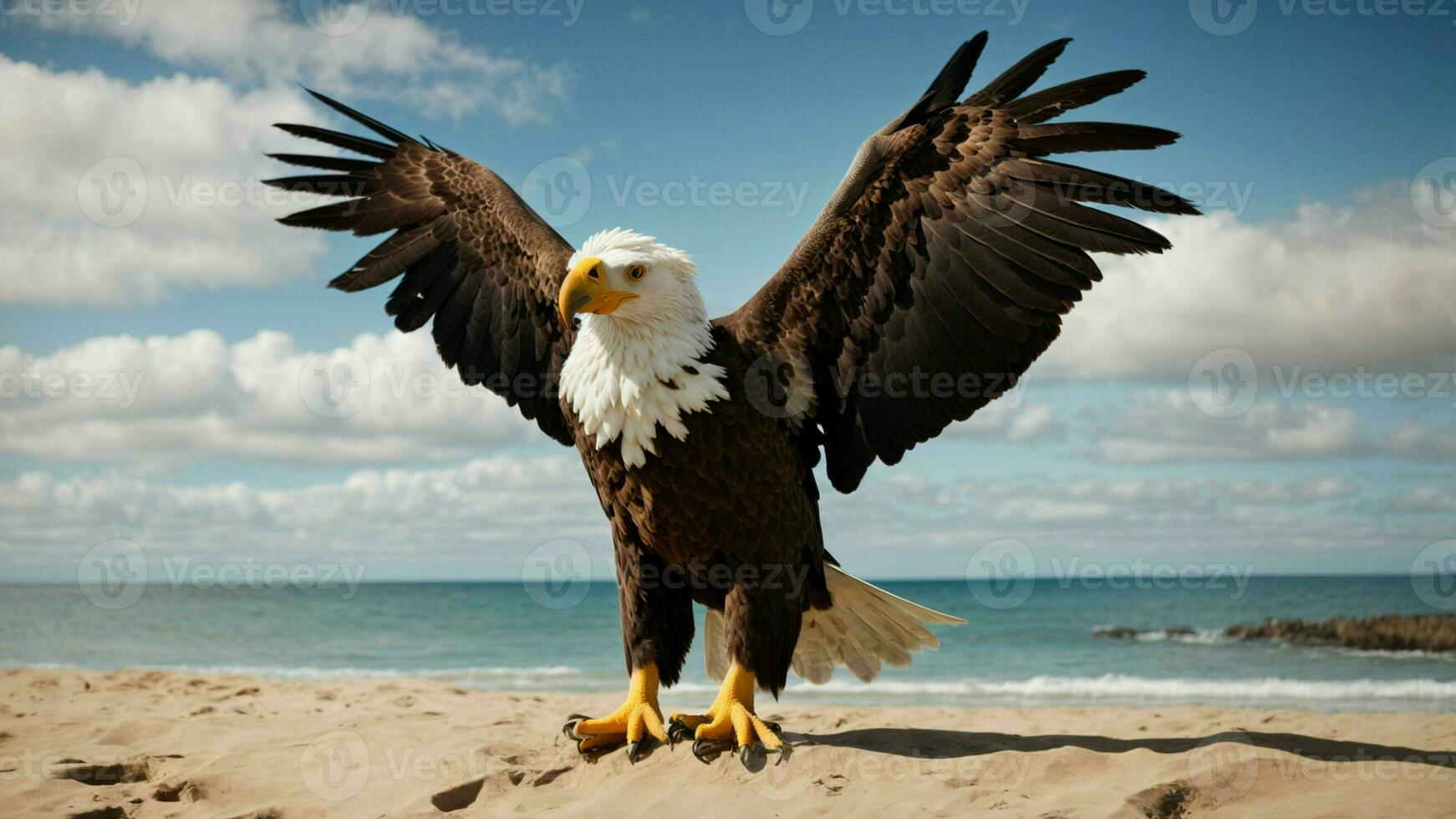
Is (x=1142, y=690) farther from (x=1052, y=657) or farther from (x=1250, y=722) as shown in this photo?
(x=1250, y=722)

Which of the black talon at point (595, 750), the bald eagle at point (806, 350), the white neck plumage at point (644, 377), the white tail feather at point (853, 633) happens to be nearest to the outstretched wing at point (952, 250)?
the bald eagle at point (806, 350)

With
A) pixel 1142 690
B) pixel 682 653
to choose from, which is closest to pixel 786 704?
pixel 682 653

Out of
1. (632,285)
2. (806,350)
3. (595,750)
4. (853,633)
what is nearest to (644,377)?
(632,285)

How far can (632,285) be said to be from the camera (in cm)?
348

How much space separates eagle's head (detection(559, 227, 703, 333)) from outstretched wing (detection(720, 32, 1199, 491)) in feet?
0.99

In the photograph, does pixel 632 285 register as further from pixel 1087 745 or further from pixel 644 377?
pixel 1087 745

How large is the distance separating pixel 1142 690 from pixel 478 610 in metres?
20.8

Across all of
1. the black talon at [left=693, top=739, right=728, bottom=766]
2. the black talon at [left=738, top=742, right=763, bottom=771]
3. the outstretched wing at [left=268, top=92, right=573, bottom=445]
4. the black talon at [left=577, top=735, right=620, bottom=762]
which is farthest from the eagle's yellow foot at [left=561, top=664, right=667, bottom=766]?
the outstretched wing at [left=268, top=92, right=573, bottom=445]

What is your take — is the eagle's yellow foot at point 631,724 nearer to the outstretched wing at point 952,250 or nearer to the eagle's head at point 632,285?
the outstretched wing at point 952,250

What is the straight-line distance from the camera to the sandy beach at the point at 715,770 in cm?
303

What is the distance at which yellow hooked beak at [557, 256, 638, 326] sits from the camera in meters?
3.36

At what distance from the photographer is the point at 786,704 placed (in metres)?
8.02

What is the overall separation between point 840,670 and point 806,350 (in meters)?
8.70

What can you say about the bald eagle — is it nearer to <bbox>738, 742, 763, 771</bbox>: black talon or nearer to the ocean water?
<bbox>738, 742, 763, 771</bbox>: black talon
